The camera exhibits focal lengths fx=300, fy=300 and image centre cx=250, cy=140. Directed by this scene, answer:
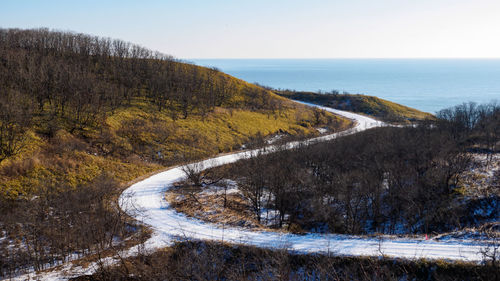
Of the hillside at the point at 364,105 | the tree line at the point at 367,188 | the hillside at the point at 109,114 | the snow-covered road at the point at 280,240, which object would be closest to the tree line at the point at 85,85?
the hillside at the point at 109,114

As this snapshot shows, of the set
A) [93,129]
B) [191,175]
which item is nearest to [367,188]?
[191,175]

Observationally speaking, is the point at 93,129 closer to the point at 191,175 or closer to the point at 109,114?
the point at 109,114

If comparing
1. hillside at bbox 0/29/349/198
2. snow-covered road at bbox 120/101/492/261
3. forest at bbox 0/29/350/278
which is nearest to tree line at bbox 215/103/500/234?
snow-covered road at bbox 120/101/492/261

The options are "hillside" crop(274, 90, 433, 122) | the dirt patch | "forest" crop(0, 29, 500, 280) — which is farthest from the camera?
"hillside" crop(274, 90, 433, 122)

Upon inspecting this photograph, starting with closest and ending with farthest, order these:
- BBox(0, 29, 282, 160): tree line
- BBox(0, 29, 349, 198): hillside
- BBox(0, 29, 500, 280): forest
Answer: BBox(0, 29, 500, 280): forest → BBox(0, 29, 349, 198): hillside → BBox(0, 29, 282, 160): tree line

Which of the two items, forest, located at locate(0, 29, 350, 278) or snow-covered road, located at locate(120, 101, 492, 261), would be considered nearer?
snow-covered road, located at locate(120, 101, 492, 261)

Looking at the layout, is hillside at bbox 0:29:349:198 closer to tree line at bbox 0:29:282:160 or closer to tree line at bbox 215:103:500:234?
tree line at bbox 0:29:282:160

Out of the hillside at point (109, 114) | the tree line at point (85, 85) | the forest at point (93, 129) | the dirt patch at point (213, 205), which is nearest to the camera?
the forest at point (93, 129)

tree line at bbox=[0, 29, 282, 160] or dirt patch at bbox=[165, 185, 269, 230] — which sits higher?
tree line at bbox=[0, 29, 282, 160]

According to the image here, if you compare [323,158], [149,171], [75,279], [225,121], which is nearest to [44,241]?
[75,279]

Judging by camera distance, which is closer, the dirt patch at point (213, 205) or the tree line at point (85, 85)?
the dirt patch at point (213, 205)

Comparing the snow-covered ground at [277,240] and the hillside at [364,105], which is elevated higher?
the hillside at [364,105]

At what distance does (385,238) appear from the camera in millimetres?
23844

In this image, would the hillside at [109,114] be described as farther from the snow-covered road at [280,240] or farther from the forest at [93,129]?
the snow-covered road at [280,240]
